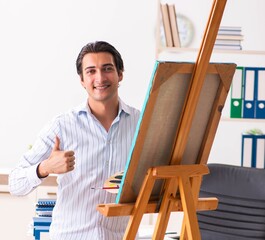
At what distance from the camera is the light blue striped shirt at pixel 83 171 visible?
235 cm

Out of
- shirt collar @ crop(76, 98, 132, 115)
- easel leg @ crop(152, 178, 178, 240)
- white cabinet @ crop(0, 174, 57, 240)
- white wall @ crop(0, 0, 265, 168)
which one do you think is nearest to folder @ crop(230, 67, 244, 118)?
white cabinet @ crop(0, 174, 57, 240)

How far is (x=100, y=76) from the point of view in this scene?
2369 mm

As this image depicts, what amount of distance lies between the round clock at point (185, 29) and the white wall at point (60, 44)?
0.05 meters

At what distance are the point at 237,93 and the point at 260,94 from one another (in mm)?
162

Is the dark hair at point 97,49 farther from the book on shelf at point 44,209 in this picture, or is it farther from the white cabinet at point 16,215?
the white cabinet at point 16,215

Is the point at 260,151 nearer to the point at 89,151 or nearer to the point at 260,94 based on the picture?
the point at 260,94

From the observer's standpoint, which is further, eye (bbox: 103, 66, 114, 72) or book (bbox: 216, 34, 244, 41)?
book (bbox: 216, 34, 244, 41)

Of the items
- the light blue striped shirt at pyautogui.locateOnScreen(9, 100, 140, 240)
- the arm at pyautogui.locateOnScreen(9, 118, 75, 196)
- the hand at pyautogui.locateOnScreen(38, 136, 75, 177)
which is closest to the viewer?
the hand at pyautogui.locateOnScreen(38, 136, 75, 177)

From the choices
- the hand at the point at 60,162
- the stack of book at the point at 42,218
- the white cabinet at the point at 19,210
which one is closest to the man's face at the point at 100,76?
the hand at the point at 60,162

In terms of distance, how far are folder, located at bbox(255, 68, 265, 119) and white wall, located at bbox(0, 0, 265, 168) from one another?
5.43 feet

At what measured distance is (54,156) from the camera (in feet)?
6.91

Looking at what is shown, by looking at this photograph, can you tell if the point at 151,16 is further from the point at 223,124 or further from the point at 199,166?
the point at 199,166

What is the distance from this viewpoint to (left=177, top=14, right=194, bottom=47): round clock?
632 cm

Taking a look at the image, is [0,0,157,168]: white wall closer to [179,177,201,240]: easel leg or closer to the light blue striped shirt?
the light blue striped shirt
